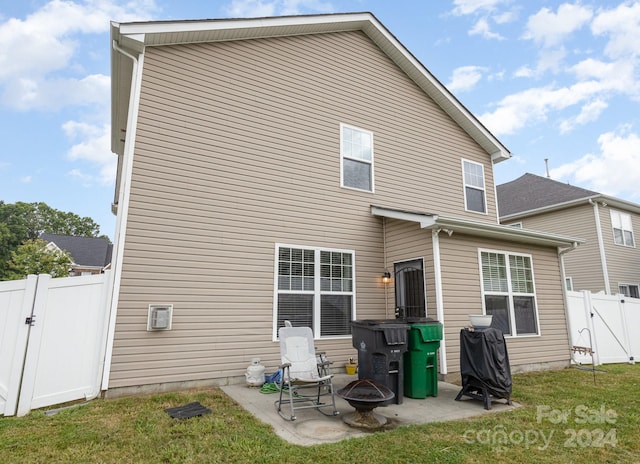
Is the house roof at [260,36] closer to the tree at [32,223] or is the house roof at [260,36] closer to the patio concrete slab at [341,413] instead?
the patio concrete slab at [341,413]

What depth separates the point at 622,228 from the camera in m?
A: 14.1

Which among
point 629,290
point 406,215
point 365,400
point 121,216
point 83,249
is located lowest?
point 365,400

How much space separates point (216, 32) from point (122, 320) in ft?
17.3

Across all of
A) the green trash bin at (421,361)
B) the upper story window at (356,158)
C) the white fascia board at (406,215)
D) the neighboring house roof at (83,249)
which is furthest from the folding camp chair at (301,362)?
the neighboring house roof at (83,249)

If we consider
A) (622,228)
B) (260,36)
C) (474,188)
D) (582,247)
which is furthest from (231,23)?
(622,228)

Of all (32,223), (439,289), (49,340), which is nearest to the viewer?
(49,340)

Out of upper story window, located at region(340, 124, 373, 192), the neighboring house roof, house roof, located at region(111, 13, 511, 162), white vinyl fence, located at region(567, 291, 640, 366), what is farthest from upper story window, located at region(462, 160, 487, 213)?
the neighboring house roof

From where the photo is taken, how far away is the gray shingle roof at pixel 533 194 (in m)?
14.4

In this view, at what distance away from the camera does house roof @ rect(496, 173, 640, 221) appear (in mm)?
13750

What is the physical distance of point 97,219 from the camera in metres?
50.9

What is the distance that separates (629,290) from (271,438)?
15995 millimetres

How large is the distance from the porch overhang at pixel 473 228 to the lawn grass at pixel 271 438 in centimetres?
297

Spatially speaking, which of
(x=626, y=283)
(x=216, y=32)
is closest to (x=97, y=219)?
(x=216, y=32)

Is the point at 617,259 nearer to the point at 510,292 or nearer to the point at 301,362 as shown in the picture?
the point at 510,292
